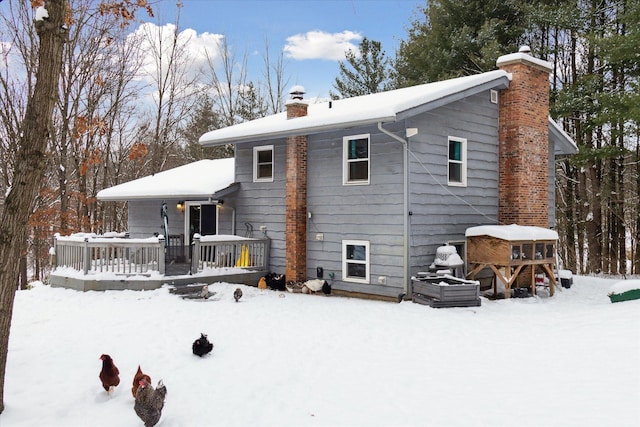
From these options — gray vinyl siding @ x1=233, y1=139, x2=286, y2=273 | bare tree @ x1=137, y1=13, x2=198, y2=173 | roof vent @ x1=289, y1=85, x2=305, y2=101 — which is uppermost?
bare tree @ x1=137, y1=13, x2=198, y2=173

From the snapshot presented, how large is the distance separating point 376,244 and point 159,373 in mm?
6128

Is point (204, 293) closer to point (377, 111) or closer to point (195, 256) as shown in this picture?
point (195, 256)

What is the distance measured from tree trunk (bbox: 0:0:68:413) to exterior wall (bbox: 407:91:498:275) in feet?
24.1

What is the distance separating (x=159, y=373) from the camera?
19.1 feet

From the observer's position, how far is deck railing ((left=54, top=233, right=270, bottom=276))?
36.9 ft

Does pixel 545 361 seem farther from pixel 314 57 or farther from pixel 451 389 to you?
pixel 314 57

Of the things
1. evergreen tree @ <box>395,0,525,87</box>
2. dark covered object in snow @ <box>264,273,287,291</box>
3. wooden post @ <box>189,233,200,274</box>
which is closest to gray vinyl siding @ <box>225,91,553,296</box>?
dark covered object in snow @ <box>264,273,287,291</box>

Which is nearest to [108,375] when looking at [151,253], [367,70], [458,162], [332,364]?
[332,364]

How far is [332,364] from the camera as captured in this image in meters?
6.10

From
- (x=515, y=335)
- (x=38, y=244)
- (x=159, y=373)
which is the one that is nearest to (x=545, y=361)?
(x=515, y=335)

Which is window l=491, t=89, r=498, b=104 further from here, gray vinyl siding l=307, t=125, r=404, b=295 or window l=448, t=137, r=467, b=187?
gray vinyl siding l=307, t=125, r=404, b=295

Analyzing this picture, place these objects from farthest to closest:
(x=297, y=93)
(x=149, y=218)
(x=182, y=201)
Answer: (x=149, y=218) < (x=182, y=201) < (x=297, y=93)

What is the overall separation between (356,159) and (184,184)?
6.03 metres

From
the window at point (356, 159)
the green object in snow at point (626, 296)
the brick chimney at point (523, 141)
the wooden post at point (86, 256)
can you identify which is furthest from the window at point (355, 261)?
the wooden post at point (86, 256)
